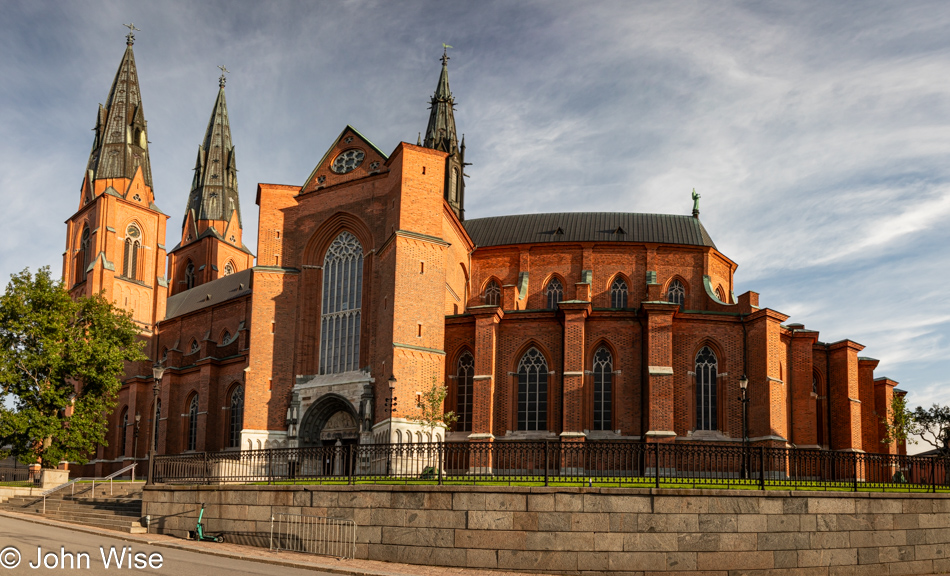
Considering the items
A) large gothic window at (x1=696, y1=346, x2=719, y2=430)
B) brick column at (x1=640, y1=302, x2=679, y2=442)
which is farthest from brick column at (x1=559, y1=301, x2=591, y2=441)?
large gothic window at (x1=696, y1=346, x2=719, y2=430)

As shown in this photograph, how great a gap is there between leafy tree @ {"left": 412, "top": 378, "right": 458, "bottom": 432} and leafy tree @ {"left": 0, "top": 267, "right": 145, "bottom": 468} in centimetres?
1769

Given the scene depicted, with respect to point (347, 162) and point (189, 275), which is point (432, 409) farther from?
point (189, 275)

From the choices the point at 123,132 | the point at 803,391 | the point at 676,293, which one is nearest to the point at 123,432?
the point at 123,132

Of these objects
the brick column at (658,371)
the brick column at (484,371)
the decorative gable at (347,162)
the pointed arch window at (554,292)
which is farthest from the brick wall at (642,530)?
the pointed arch window at (554,292)

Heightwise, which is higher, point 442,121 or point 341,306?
point 442,121

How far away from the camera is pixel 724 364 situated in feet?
115

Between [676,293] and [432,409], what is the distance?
16.8 metres

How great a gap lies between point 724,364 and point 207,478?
21961mm

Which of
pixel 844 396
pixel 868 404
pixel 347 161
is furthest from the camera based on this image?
pixel 868 404

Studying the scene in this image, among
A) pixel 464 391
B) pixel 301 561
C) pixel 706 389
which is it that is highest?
pixel 706 389

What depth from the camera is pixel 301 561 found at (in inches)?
721

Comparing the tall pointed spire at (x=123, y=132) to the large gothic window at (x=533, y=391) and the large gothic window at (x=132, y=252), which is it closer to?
the large gothic window at (x=132, y=252)

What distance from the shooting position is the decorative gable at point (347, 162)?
37562 mm

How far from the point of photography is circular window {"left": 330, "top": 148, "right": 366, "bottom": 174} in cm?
3800
